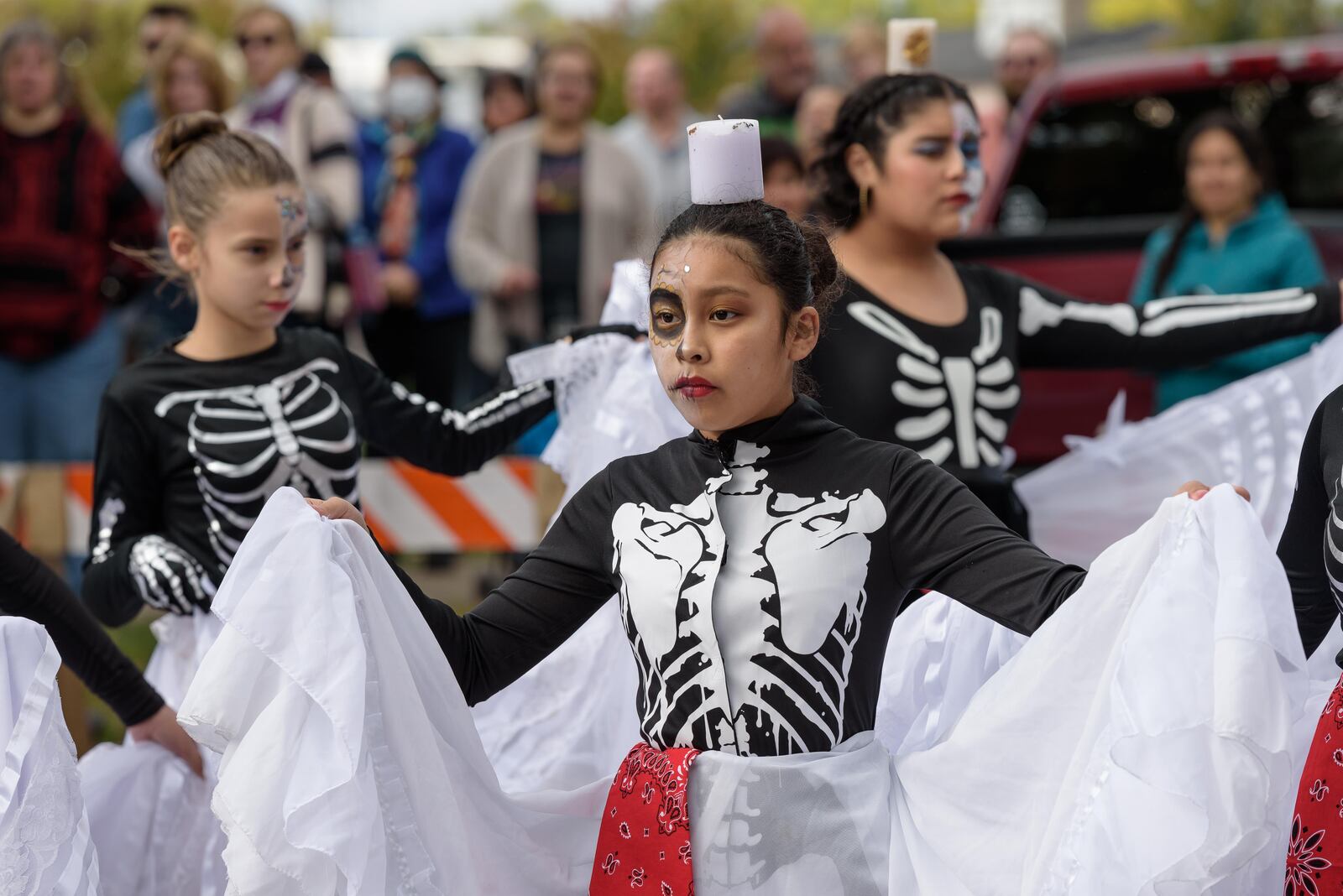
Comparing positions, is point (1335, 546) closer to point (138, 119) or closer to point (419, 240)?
point (419, 240)

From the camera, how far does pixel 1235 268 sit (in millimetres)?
5723

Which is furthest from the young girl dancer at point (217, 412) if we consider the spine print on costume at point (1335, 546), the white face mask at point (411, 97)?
the white face mask at point (411, 97)

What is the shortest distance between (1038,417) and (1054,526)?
4.58 ft

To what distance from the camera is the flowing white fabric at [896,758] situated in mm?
2344

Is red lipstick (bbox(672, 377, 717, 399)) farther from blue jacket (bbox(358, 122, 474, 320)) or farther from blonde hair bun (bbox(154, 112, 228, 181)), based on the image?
blue jacket (bbox(358, 122, 474, 320))

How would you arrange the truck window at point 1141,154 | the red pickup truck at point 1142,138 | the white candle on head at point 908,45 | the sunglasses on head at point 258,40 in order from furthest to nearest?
the sunglasses on head at point 258,40 < the truck window at point 1141,154 < the red pickup truck at point 1142,138 < the white candle on head at point 908,45

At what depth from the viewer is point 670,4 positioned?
984 inches

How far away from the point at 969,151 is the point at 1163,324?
60cm

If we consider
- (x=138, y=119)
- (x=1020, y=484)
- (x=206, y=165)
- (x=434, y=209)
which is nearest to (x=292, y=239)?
(x=206, y=165)

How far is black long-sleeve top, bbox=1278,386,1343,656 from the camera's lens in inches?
111

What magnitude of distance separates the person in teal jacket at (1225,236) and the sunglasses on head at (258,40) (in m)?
3.60

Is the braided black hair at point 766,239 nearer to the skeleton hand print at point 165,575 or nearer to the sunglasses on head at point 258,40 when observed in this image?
the skeleton hand print at point 165,575

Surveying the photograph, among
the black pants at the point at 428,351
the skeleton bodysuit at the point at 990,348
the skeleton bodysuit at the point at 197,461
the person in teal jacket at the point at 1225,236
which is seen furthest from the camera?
the black pants at the point at 428,351

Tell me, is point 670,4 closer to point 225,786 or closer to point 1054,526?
point 1054,526
